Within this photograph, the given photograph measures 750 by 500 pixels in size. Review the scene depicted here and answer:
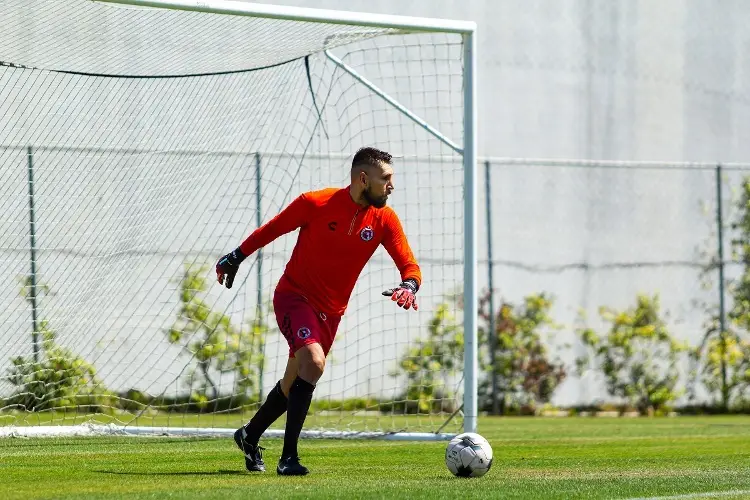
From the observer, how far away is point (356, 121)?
1352 cm

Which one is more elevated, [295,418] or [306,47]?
[306,47]

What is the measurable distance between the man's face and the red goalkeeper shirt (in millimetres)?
109

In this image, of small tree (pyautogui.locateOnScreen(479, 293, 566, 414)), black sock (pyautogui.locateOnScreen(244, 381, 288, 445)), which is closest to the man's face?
black sock (pyautogui.locateOnScreen(244, 381, 288, 445))

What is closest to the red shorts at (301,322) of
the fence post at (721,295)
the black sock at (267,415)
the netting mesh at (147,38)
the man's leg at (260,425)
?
the man's leg at (260,425)

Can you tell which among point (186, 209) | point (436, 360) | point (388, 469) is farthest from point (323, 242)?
point (436, 360)

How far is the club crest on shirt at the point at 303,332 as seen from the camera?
7.27 metres

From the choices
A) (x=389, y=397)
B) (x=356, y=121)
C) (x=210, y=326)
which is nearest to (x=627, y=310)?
(x=389, y=397)

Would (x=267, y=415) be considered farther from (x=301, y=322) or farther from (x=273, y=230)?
(x=273, y=230)

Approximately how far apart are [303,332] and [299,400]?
1.23ft

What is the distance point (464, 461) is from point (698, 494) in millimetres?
1312

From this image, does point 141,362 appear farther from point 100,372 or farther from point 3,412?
point 3,412

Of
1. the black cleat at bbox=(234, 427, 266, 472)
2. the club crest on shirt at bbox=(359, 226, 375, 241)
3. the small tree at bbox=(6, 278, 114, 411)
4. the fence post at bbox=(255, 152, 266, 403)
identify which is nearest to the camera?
the black cleat at bbox=(234, 427, 266, 472)

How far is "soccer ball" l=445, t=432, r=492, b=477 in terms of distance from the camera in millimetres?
7082

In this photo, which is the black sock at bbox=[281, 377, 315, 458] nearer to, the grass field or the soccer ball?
the grass field
